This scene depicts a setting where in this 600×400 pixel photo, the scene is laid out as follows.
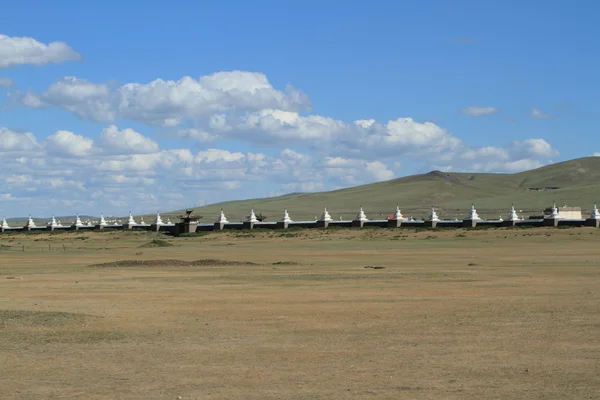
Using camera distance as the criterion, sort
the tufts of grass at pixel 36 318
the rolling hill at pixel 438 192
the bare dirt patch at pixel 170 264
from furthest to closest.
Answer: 1. the rolling hill at pixel 438 192
2. the bare dirt patch at pixel 170 264
3. the tufts of grass at pixel 36 318

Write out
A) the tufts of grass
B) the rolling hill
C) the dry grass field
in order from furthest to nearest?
the rolling hill, the tufts of grass, the dry grass field

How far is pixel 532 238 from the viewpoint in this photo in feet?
160

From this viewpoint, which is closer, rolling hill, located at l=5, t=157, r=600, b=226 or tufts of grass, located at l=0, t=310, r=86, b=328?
tufts of grass, located at l=0, t=310, r=86, b=328

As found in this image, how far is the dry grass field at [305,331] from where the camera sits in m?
12.2

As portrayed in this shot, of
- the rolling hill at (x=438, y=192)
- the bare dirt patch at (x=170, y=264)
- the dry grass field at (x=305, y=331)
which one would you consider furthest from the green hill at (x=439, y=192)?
the dry grass field at (x=305, y=331)

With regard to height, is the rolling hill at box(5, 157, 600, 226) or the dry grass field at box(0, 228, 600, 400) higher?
the rolling hill at box(5, 157, 600, 226)

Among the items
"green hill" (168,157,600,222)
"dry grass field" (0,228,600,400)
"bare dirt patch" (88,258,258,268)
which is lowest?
"dry grass field" (0,228,600,400)

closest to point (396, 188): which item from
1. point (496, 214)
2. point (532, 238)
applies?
point (496, 214)

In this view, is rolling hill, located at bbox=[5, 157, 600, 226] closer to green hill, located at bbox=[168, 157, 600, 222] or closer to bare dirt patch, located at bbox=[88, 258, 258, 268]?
green hill, located at bbox=[168, 157, 600, 222]

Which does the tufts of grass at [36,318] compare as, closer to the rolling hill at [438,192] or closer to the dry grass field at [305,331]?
the dry grass field at [305,331]

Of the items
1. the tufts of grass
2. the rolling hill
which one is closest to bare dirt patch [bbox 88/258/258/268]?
the tufts of grass

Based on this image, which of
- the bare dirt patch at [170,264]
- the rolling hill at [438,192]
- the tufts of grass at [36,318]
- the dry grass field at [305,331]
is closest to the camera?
the dry grass field at [305,331]

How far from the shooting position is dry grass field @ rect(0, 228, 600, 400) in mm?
12234

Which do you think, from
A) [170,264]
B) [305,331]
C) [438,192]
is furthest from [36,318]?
[438,192]
